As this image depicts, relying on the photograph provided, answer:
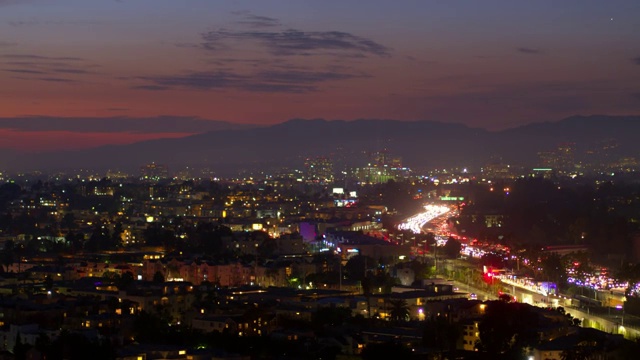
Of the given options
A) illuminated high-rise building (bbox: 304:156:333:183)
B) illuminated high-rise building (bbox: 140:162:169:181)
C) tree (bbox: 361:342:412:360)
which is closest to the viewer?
tree (bbox: 361:342:412:360)

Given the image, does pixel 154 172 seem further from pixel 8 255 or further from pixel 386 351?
pixel 386 351

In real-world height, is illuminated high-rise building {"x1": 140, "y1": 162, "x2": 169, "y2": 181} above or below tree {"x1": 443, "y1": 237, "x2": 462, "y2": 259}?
below

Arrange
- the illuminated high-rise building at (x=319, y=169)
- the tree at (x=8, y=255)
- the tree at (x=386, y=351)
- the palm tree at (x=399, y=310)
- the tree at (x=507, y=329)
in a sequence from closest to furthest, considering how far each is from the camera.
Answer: the tree at (x=386, y=351) → the tree at (x=507, y=329) → the palm tree at (x=399, y=310) → the tree at (x=8, y=255) → the illuminated high-rise building at (x=319, y=169)

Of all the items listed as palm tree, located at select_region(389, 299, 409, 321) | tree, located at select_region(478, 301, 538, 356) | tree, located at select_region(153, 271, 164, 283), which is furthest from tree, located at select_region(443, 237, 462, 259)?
tree, located at select_region(478, 301, 538, 356)

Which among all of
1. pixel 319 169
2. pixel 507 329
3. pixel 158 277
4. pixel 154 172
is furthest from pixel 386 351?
pixel 319 169

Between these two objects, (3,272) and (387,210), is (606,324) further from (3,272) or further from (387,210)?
(387,210)

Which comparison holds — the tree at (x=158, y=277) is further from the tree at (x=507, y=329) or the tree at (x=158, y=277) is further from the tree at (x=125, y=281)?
the tree at (x=507, y=329)

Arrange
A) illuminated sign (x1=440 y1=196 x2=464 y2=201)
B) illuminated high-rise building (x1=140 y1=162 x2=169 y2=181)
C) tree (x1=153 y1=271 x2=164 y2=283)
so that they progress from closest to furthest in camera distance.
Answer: tree (x1=153 y1=271 x2=164 y2=283), illuminated sign (x1=440 y1=196 x2=464 y2=201), illuminated high-rise building (x1=140 y1=162 x2=169 y2=181)

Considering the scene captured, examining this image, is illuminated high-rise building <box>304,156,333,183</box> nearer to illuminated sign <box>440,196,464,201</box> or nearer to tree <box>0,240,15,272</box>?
illuminated sign <box>440,196,464,201</box>

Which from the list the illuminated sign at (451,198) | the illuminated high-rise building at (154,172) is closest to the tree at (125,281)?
the illuminated sign at (451,198)

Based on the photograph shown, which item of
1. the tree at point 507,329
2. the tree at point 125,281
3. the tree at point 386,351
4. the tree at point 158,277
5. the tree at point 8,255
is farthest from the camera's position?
the tree at point 8,255
